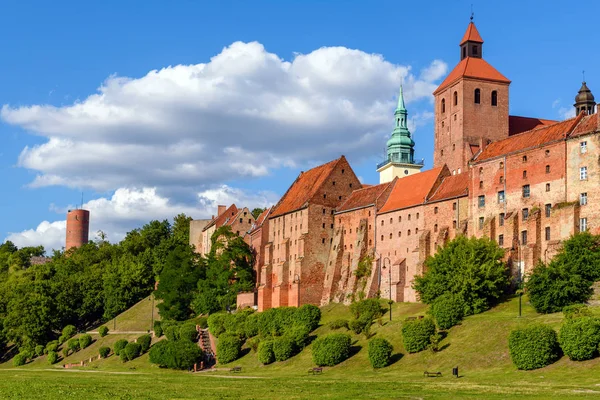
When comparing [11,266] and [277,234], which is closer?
[277,234]

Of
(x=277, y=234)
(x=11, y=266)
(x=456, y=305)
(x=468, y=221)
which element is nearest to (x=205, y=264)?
(x=277, y=234)

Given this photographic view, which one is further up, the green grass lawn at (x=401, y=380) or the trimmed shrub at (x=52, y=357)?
the green grass lawn at (x=401, y=380)

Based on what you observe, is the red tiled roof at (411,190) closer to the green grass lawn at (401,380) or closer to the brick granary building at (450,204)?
the brick granary building at (450,204)

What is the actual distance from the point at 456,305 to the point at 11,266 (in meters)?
117

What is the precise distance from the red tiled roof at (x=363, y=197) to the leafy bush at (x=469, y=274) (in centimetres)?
2079

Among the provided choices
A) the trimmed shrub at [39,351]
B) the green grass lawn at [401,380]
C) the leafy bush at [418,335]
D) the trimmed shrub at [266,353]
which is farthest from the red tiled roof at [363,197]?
the trimmed shrub at [39,351]

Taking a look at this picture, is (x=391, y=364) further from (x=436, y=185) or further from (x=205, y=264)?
(x=205, y=264)

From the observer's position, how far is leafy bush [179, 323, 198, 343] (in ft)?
278

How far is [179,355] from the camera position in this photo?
79.5m

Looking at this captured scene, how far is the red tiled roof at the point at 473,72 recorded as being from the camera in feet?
319

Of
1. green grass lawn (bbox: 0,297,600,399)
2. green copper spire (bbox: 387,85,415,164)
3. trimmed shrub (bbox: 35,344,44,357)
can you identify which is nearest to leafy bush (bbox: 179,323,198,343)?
green grass lawn (bbox: 0,297,600,399)

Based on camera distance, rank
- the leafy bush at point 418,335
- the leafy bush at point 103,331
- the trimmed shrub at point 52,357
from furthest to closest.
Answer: the leafy bush at point 103,331, the trimmed shrub at point 52,357, the leafy bush at point 418,335

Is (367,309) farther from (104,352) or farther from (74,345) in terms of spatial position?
(74,345)

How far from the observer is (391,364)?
64.7m
